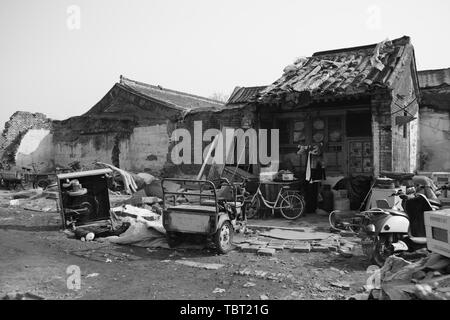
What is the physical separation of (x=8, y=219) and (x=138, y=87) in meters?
10.2

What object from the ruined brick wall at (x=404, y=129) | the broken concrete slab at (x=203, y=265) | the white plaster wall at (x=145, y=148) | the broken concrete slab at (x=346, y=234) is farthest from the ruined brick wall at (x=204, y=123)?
the broken concrete slab at (x=203, y=265)

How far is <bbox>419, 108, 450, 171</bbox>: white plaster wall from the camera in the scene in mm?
15648

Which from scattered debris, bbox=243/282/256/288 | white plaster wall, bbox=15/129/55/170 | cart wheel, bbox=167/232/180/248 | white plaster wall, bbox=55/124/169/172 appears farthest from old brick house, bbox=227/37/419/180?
white plaster wall, bbox=15/129/55/170

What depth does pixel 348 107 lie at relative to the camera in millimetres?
11484

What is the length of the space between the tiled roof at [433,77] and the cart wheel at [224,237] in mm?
13870

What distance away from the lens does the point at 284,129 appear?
41.2ft

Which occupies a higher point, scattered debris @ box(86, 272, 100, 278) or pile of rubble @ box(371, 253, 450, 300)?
pile of rubble @ box(371, 253, 450, 300)

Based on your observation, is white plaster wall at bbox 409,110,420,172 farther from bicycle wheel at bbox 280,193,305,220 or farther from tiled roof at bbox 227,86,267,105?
tiled roof at bbox 227,86,267,105

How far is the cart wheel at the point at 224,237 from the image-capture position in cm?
658

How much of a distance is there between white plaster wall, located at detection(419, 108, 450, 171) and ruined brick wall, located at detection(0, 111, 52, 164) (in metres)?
20.0

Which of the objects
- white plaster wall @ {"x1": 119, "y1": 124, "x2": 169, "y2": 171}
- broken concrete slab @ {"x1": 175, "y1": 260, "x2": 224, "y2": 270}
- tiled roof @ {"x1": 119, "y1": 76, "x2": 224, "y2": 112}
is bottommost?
broken concrete slab @ {"x1": 175, "y1": 260, "x2": 224, "y2": 270}

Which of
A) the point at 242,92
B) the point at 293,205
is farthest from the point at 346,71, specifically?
the point at 242,92

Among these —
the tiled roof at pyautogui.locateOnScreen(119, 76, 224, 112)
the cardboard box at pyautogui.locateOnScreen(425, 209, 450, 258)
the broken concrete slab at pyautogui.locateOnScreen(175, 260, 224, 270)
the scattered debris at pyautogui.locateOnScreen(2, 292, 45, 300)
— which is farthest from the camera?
the tiled roof at pyautogui.locateOnScreen(119, 76, 224, 112)
